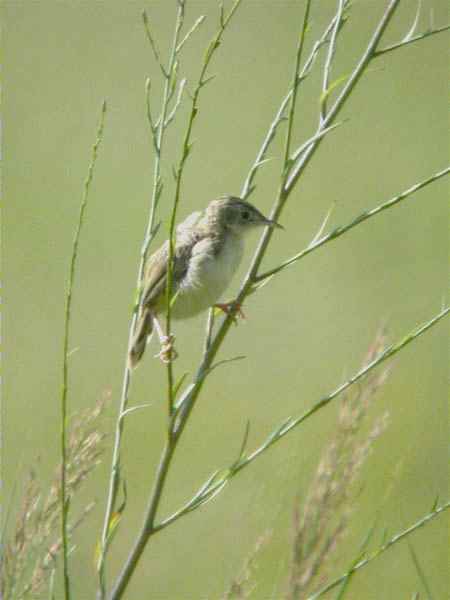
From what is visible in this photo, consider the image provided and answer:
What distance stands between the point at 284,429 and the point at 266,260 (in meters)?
6.28

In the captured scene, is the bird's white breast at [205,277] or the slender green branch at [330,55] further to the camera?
the bird's white breast at [205,277]

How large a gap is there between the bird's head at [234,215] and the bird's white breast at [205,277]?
0.08 metres

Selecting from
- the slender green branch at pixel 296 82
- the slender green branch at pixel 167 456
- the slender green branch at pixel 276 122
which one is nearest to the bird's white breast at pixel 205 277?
the slender green branch at pixel 276 122

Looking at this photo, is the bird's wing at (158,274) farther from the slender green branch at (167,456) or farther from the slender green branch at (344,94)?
the slender green branch at (167,456)

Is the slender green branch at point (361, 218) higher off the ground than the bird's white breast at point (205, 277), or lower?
lower

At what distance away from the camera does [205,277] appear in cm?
385

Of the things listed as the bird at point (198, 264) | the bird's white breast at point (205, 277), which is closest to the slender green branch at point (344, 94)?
the bird at point (198, 264)

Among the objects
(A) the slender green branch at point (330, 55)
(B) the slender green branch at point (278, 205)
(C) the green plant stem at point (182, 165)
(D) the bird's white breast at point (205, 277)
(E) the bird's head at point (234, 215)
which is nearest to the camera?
(C) the green plant stem at point (182, 165)

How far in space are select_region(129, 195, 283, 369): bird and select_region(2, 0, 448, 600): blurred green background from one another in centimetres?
230

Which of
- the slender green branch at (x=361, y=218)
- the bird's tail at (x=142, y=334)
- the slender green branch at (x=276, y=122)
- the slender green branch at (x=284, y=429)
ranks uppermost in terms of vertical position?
the slender green branch at (x=276, y=122)

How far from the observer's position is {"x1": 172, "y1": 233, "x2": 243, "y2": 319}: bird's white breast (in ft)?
12.5

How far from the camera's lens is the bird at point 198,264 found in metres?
3.81

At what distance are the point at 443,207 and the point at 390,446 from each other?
189cm

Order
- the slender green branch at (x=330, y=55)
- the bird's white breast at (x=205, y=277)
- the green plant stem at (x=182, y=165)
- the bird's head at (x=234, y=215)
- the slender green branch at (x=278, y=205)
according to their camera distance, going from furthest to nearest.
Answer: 1. the bird's head at (x=234, y=215)
2. the bird's white breast at (x=205, y=277)
3. the slender green branch at (x=330, y=55)
4. the slender green branch at (x=278, y=205)
5. the green plant stem at (x=182, y=165)
